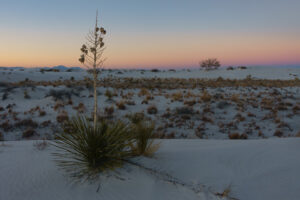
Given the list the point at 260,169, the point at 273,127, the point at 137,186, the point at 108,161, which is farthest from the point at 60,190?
the point at 273,127

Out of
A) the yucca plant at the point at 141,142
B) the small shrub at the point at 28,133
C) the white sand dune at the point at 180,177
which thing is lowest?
the small shrub at the point at 28,133

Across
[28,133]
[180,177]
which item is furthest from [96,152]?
[28,133]

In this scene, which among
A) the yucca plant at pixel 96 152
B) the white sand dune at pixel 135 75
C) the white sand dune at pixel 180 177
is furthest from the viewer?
the white sand dune at pixel 135 75

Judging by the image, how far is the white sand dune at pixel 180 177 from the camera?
2619 mm

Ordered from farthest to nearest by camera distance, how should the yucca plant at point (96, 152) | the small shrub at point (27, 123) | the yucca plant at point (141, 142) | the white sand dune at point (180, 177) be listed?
the small shrub at point (27, 123) < the yucca plant at point (141, 142) < the yucca plant at point (96, 152) < the white sand dune at point (180, 177)

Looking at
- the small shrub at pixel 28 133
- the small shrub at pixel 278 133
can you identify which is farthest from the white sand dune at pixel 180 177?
the small shrub at pixel 278 133

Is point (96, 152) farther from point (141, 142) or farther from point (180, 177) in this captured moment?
point (180, 177)

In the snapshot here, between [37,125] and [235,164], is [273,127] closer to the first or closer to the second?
[235,164]

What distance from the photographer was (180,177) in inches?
120

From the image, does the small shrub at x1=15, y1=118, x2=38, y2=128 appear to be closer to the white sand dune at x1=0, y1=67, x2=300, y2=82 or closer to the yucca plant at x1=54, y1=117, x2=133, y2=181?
the yucca plant at x1=54, y1=117, x2=133, y2=181

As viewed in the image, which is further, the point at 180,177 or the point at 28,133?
the point at 28,133

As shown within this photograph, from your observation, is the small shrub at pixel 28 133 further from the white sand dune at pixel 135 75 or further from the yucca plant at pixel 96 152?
the white sand dune at pixel 135 75

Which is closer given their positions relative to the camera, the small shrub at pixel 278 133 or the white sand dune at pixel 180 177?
the white sand dune at pixel 180 177

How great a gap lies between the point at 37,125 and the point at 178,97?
905 cm
